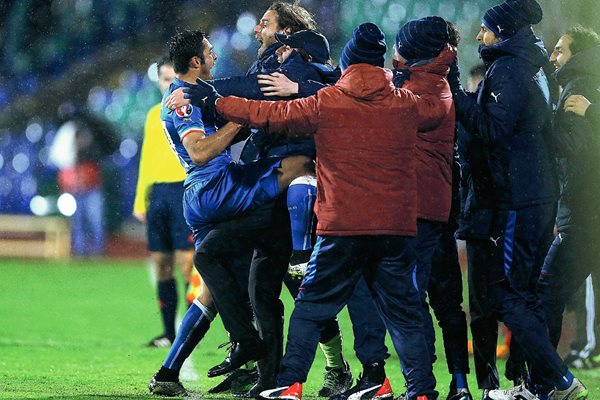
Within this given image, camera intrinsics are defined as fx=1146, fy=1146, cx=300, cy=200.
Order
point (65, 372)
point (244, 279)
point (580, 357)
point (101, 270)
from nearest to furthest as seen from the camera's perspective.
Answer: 1. point (244, 279)
2. point (65, 372)
3. point (580, 357)
4. point (101, 270)

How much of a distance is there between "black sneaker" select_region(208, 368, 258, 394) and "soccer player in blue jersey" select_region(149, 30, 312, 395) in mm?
334

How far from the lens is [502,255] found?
5441mm

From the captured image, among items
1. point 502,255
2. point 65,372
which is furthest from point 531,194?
point 65,372

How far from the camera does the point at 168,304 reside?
837 centimetres

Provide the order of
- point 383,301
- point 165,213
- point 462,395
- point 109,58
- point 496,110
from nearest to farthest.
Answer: point 383,301 < point 496,110 < point 462,395 < point 165,213 < point 109,58

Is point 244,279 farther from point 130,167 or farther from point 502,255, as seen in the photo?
point 130,167

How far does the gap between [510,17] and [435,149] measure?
2.56 ft

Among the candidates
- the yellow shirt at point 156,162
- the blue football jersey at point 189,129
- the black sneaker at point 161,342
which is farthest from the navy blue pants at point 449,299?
the yellow shirt at point 156,162

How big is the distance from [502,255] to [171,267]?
371 centimetres

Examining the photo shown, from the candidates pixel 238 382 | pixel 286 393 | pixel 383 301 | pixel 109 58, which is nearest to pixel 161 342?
pixel 238 382

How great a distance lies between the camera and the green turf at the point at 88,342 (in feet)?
20.0

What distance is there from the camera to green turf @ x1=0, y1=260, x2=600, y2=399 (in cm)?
609

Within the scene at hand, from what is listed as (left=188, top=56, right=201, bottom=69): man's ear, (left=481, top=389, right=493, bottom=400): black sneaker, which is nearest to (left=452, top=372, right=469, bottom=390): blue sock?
(left=481, top=389, right=493, bottom=400): black sneaker

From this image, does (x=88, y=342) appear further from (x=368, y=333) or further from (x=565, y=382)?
(x=565, y=382)
